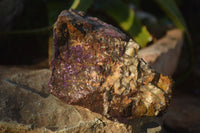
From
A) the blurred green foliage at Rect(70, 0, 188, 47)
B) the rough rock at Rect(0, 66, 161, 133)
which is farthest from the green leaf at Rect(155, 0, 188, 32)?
the rough rock at Rect(0, 66, 161, 133)

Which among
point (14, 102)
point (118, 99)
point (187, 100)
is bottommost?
point (187, 100)

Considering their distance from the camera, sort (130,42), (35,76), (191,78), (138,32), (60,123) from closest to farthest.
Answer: (60,123)
(130,42)
(35,76)
(138,32)
(191,78)

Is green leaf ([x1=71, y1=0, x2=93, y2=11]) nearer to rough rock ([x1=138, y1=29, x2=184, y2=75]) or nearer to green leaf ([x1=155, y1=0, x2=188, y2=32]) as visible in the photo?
rough rock ([x1=138, y1=29, x2=184, y2=75])

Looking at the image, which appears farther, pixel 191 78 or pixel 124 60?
pixel 191 78

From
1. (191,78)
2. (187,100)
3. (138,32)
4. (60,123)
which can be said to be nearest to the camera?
(60,123)

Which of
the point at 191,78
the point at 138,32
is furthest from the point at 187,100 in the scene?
the point at 138,32

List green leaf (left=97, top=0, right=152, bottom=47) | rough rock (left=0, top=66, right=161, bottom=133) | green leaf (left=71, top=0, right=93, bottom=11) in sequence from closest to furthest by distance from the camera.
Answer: rough rock (left=0, top=66, right=161, bottom=133), green leaf (left=71, top=0, right=93, bottom=11), green leaf (left=97, top=0, right=152, bottom=47)

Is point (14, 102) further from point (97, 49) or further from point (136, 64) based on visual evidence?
point (136, 64)
